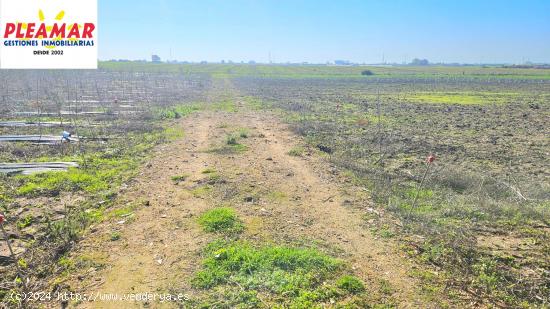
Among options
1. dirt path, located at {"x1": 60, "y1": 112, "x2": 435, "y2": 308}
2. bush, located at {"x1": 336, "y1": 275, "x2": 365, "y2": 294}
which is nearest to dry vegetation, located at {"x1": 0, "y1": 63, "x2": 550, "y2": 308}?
bush, located at {"x1": 336, "y1": 275, "x2": 365, "y2": 294}

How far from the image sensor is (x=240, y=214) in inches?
302

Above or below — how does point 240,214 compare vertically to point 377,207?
below

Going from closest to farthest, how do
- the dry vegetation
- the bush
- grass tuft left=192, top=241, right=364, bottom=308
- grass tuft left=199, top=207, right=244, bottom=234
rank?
1. grass tuft left=192, top=241, right=364, bottom=308
2. the bush
3. the dry vegetation
4. grass tuft left=199, top=207, right=244, bottom=234

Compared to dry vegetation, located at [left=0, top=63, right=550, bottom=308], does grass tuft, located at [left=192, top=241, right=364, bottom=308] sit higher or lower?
lower

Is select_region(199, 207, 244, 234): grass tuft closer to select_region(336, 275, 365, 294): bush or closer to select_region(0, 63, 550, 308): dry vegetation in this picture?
select_region(0, 63, 550, 308): dry vegetation

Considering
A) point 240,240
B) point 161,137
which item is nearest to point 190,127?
point 161,137

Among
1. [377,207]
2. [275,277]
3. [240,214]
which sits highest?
[377,207]

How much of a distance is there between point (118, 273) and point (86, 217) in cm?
262

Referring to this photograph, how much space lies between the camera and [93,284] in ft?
17.2

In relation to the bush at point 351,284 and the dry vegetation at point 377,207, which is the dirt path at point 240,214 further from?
the dry vegetation at point 377,207

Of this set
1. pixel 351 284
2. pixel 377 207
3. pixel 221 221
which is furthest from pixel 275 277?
pixel 377 207

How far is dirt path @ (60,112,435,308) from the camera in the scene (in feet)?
17.7

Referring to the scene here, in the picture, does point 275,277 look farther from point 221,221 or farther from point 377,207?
point 377,207

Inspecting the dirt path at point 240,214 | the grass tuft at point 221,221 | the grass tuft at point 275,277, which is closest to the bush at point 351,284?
the grass tuft at point 275,277
